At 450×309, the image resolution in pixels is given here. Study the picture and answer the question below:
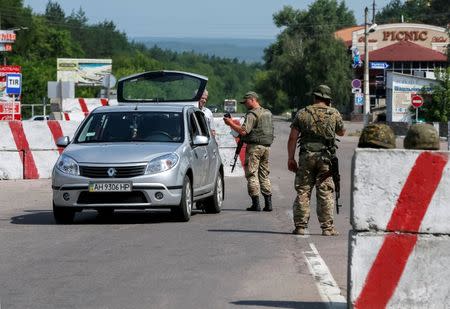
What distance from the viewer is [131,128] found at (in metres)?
16.4

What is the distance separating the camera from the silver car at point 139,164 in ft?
49.6

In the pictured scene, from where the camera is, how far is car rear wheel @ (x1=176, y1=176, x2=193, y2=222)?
1538cm

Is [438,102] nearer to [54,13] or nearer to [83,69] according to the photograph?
[83,69]

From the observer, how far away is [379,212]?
7742 mm

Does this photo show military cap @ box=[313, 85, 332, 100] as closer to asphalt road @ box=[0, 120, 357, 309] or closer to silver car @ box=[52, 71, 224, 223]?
asphalt road @ box=[0, 120, 357, 309]

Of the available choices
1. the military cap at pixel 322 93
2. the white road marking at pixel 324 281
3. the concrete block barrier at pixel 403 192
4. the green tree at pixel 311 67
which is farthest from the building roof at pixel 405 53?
the concrete block barrier at pixel 403 192

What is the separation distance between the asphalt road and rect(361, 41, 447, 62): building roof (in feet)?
360

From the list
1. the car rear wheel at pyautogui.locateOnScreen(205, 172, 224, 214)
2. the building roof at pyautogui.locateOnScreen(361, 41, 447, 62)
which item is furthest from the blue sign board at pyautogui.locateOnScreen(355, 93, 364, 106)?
the building roof at pyautogui.locateOnScreen(361, 41, 447, 62)

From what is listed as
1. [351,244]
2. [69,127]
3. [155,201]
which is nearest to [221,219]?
[155,201]

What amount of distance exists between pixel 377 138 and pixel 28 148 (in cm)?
1756

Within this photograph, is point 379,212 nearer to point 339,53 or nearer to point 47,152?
point 47,152

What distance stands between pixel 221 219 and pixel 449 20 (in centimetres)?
14022

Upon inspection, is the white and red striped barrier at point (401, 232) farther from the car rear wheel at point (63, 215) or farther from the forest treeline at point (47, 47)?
the forest treeline at point (47, 47)

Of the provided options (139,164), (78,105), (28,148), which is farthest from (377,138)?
(78,105)
